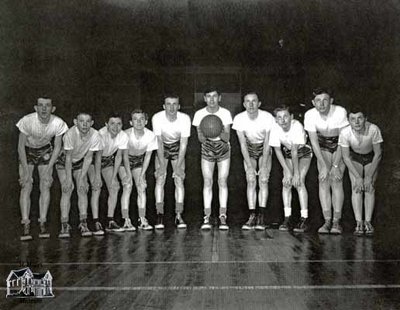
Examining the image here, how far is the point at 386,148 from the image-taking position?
4.76 m

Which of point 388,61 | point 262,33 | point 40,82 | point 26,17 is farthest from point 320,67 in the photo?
point 26,17

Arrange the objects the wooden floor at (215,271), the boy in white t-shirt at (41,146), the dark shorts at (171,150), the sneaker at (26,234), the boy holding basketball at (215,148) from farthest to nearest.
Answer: the dark shorts at (171,150) → the boy holding basketball at (215,148) → the boy in white t-shirt at (41,146) → the sneaker at (26,234) → the wooden floor at (215,271)

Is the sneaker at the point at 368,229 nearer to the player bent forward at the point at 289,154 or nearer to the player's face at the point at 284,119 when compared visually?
the player bent forward at the point at 289,154

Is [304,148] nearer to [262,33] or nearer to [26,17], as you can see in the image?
[26,17]

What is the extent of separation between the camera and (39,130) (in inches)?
150

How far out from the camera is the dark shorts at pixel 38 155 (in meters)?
3.81

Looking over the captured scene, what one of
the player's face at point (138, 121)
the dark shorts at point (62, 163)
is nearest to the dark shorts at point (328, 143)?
the player's face at point (138, 121)

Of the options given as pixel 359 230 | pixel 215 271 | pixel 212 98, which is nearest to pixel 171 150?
pixel 212 98

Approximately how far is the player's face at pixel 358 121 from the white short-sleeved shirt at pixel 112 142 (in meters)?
1.65

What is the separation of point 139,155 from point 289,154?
116 cm

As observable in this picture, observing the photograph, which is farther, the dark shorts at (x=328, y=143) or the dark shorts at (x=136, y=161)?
the dark shorts at (x=136, y=161)

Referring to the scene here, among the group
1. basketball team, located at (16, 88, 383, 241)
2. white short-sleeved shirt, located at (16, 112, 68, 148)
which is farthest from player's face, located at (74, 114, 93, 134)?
white short-sleeved shirt, located at (16, 112, 68, 148)

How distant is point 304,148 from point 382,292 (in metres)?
2.23

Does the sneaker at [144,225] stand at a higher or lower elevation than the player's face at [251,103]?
lower
